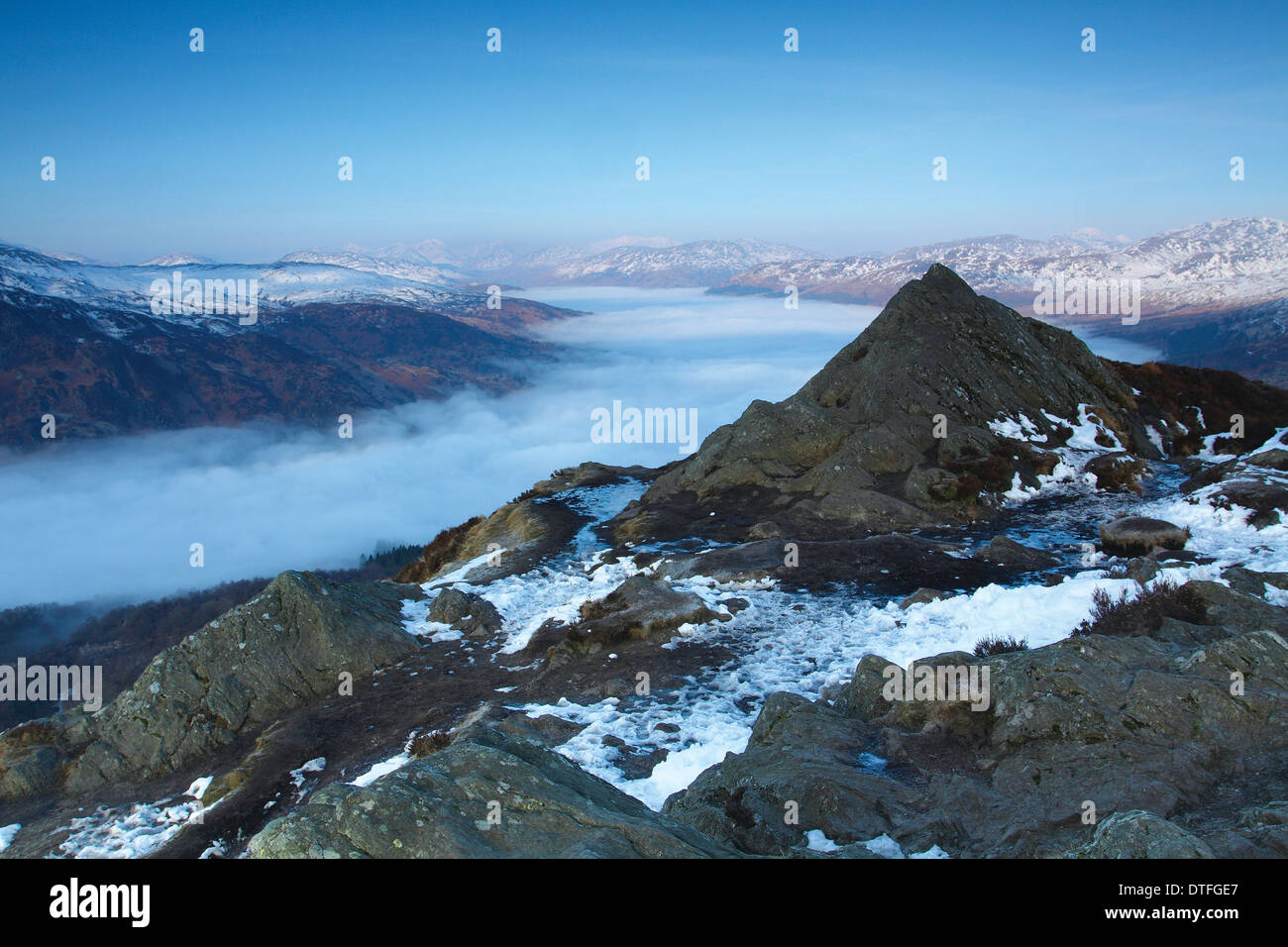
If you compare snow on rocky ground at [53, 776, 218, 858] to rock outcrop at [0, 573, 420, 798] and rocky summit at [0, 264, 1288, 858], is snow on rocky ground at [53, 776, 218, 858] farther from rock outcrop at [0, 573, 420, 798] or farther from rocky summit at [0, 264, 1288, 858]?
rock outcrop at [0, 573, 420, 798]

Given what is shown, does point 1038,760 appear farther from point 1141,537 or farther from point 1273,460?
point 1273,460

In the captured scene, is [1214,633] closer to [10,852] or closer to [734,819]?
[734,819]

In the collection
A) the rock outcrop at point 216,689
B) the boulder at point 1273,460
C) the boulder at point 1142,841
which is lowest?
the rock outcrop at point 216,689

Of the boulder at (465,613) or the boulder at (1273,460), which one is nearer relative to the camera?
the boulder at (465,613)

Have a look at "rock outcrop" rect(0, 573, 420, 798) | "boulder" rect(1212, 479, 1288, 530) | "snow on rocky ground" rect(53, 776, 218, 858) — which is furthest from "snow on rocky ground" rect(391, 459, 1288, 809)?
"snow on rocky ground" rect(53, 776, 218, 858)

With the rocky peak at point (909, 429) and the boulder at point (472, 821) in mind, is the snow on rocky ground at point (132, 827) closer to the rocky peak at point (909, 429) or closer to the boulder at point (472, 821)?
the boulder at point (472, 821)

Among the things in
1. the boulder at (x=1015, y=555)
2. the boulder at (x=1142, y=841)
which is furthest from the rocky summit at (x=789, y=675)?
the boulder at (x=1015, y=555)

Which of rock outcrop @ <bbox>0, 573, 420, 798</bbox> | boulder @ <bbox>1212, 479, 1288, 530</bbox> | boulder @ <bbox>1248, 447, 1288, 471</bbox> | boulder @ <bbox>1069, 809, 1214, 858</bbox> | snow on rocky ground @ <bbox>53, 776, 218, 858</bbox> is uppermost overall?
boulder @ <bbox>1248, 447, 1288, 471</bbox>

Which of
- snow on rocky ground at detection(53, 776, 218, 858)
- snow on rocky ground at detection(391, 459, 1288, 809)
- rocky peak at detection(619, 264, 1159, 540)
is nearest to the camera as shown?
snow on rocky ground at detection(53, 776, 218, 858)
